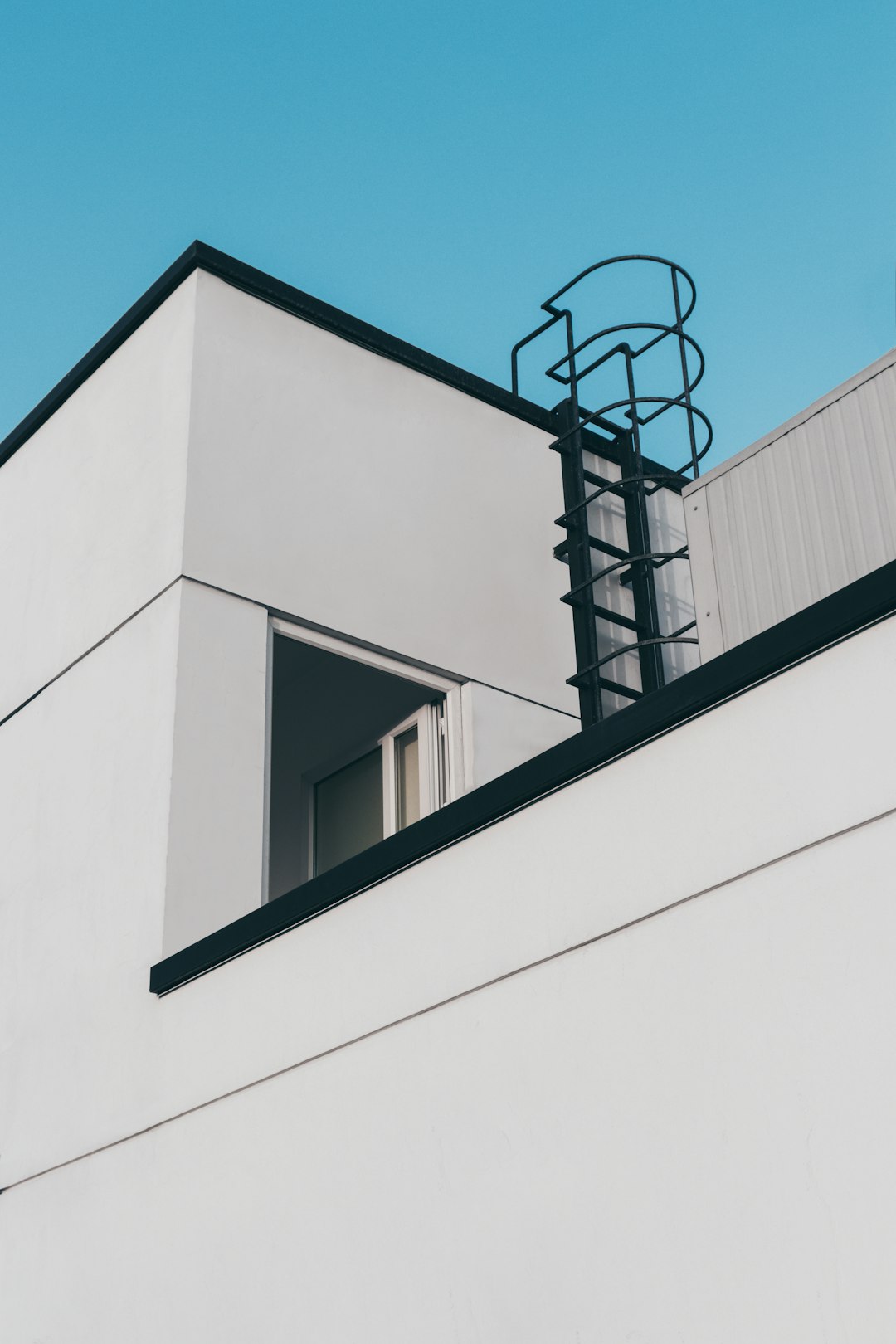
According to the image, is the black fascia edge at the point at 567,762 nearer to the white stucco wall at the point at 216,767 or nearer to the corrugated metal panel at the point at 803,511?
the white stucco wall at the point at 216,767

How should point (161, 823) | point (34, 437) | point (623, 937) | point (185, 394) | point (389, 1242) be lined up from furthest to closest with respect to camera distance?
point (34, 437) < point (185, 394) < point (161, 823) < point (389, 1242) < point (623, 937)

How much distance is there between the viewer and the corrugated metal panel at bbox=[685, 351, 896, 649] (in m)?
6.45

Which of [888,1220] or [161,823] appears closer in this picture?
[888,1220]

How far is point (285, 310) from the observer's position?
32.6ft

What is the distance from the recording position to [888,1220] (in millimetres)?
4203

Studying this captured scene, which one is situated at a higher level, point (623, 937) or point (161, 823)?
point (161, 823)

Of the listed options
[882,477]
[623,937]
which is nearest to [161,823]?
[623,937]

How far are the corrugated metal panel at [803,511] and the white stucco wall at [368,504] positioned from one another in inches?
107

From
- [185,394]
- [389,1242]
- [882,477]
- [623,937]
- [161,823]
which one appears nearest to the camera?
[623,937]

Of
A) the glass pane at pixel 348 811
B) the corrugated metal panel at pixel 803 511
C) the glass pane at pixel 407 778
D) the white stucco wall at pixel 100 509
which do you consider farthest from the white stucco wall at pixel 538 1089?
the glass pane at pixel 348 811

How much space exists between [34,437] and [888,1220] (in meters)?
8.51

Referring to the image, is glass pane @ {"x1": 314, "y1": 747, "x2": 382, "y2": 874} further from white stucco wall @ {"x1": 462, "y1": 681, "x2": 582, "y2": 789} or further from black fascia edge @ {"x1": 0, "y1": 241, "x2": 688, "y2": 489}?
black fascia edge @ {"x1": 0, "y1": 241, "x2": 688, "y2": 489}

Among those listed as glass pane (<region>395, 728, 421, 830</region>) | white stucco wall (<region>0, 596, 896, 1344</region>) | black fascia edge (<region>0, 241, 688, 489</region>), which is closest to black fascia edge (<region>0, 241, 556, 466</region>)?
black fascia edge (<region>0, 241, 688, 489</region>)

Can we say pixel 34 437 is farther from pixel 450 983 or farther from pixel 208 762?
pixel 450 983
